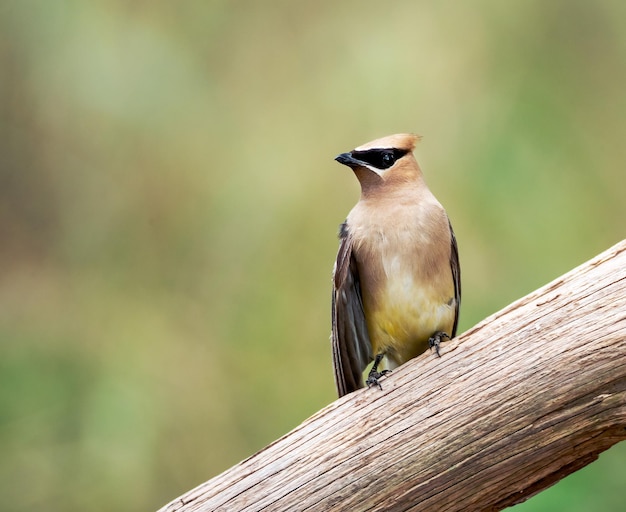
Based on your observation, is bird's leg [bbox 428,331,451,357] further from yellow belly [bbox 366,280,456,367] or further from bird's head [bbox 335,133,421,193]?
bird's head [bbox 335,133,421,193]

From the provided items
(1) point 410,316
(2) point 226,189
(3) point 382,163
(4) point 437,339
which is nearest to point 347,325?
(1) point 410,316

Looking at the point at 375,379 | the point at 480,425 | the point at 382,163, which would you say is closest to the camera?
the point at 480,425

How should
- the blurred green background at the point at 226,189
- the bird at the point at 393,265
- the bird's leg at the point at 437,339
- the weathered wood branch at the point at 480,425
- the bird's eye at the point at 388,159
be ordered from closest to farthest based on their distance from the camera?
1. the weathered wood branch at the point at 480,425
2. the bird's leg at the point at 437,339
3. the bird at the point at 393,265
4. the bird's eye at the point at 388,159
5. the blurred green background at the point at 226,189

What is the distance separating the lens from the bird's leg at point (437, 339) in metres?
3.00

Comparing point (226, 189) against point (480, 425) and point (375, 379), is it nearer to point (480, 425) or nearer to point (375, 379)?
point (375, 379)

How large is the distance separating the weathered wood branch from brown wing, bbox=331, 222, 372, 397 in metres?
0.55

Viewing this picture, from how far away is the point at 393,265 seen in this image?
328cm

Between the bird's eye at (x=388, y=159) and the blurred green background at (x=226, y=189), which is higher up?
the blurred green background at (x=226, y=189)

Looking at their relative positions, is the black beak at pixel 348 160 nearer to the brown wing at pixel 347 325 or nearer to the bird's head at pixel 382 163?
the bird's head at pixel 382 163

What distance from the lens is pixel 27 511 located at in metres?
4.88

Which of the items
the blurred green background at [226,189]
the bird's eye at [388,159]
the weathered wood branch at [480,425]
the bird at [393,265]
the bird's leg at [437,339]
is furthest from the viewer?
the blurred green background at [226,189]

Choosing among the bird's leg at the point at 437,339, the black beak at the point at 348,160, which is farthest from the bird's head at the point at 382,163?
the bird's leg at the point at 437,339

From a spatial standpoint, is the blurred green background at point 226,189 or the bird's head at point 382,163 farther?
the blurred green background at point 226,189

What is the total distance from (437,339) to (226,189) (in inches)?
92.0
